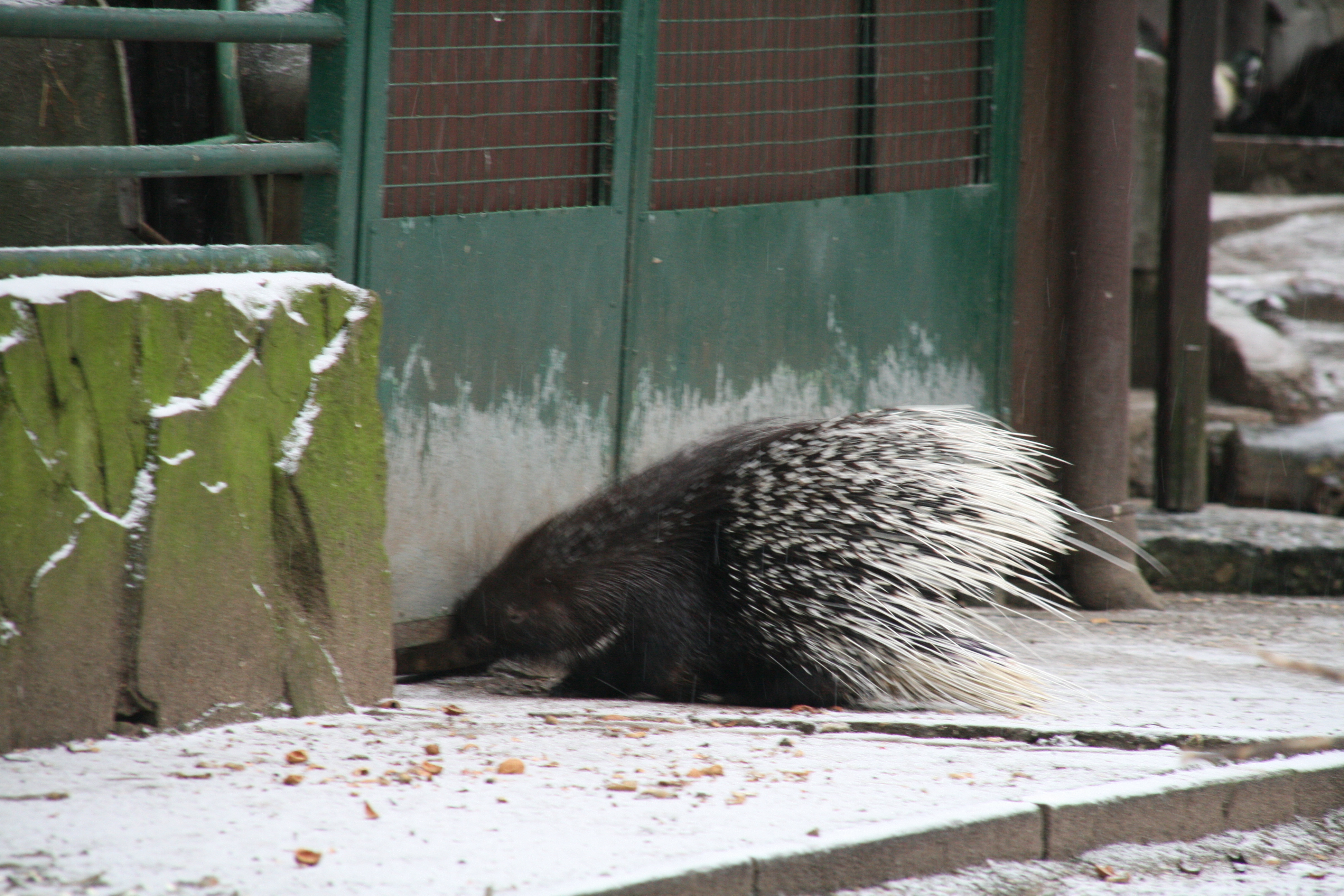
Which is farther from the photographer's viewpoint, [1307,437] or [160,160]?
[1307,437]

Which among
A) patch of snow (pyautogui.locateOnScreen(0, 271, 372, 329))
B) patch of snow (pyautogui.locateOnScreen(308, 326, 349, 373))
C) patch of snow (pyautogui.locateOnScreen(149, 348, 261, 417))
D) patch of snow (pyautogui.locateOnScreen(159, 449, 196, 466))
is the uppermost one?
patch of snow (pyautogui.locateOnScreen(0, 271, 372, 329))

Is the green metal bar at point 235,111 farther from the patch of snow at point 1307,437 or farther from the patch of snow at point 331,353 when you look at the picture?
the patch of snow at point 1307,437

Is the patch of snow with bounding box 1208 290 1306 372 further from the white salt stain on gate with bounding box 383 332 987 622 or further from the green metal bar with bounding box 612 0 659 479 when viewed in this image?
the green metal bar with bounding box 612 0 659 479

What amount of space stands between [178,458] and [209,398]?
5.4 inches

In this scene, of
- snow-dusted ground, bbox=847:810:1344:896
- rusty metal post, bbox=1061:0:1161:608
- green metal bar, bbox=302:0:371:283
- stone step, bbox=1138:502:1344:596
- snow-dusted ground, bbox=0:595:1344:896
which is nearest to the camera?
snow-dusted ground, bbox=0:595:1344:896

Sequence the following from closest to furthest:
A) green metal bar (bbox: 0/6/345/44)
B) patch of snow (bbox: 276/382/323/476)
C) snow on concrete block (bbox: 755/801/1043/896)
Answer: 1. snow on concrete block (bbox: 755/801/1043/896)
2. green metal bar (bbox: 0/6/345/44)
3. patch of snow (bbox: 276/382/323/476)

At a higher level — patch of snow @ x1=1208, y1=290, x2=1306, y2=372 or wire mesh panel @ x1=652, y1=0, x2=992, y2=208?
wire mesh panel @ x1=652, y1=0, x2=992, y2=208

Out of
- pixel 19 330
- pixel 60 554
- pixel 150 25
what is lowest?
pixel 60 554

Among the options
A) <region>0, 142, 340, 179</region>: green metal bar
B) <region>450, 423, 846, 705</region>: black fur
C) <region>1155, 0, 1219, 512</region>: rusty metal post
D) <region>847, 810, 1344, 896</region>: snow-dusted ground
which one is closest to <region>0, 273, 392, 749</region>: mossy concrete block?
<region>0, 142, 340, 179</region>: green metal bar

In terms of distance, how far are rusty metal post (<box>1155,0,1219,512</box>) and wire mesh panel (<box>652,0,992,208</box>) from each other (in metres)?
0.95

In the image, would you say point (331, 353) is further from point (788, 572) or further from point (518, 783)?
point (788, 572)

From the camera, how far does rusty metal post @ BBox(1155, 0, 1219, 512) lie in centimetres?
501

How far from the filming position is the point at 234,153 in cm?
280

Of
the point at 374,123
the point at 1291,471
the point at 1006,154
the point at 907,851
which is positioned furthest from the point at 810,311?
the point at 1291,471
